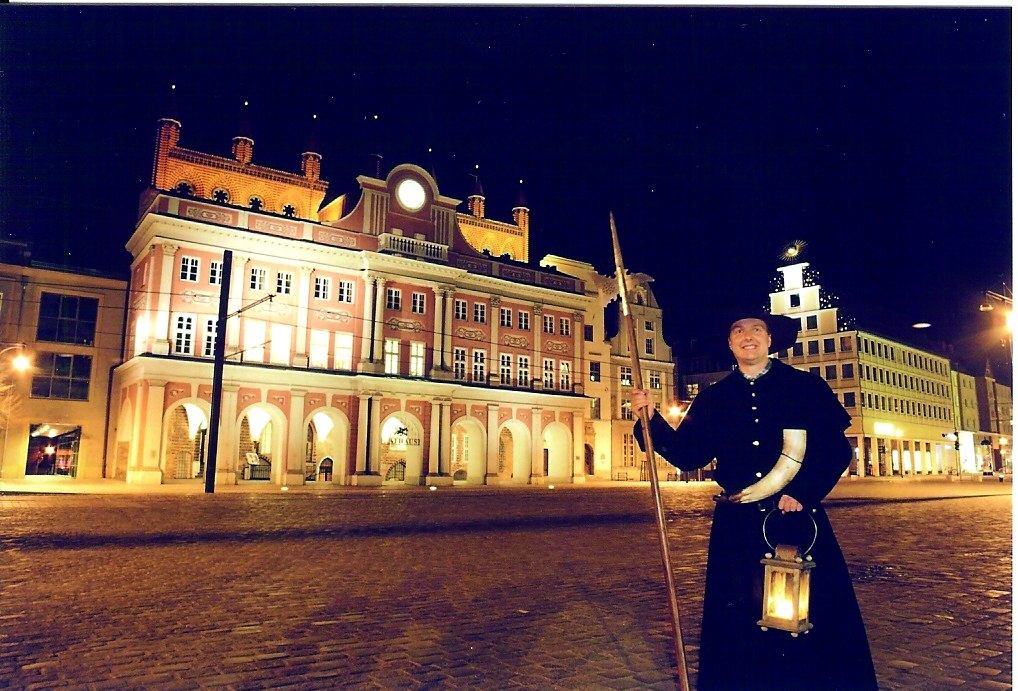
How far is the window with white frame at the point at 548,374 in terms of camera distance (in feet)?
125

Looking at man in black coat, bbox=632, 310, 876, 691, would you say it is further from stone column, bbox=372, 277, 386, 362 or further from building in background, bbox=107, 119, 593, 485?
stone column, bbox=372, 277, 386, 362

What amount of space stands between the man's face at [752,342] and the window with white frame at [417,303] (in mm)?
30917

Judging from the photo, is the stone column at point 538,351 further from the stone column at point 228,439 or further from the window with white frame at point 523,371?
the stone column at point 228,439

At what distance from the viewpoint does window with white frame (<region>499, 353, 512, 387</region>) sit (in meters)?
36.6

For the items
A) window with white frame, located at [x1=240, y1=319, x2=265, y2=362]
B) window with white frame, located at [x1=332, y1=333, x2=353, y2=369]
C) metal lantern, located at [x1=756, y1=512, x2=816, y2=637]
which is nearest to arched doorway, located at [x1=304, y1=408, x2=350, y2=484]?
window with white frame, located at [x1=332, y1=333, x2=353, y2=369]

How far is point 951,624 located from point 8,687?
18.5ft

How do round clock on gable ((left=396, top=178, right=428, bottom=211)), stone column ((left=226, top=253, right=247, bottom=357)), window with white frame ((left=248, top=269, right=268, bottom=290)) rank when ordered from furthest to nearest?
1. round clock on gable ((left=396, top=178, right=428, bottom=211))
2. window with white frame ((left=248, top=269, right=268, bottom=290))
3. stone column ((left=226, top=253, right=247, bottom=357))

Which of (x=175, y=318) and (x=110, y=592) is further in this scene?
(x=175, y=318)

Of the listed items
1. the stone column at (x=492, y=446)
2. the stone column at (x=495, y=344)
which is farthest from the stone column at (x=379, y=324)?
the stone column at (x=492, y=446)

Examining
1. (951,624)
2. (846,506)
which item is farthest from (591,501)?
(951,624)

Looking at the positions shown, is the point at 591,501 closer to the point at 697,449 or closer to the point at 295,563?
the point at 295,563

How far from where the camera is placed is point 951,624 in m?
5.07

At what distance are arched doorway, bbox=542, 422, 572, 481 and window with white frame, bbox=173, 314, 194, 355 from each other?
17515mm

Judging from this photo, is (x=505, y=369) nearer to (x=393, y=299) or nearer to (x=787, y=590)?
(x=393, y=299)
